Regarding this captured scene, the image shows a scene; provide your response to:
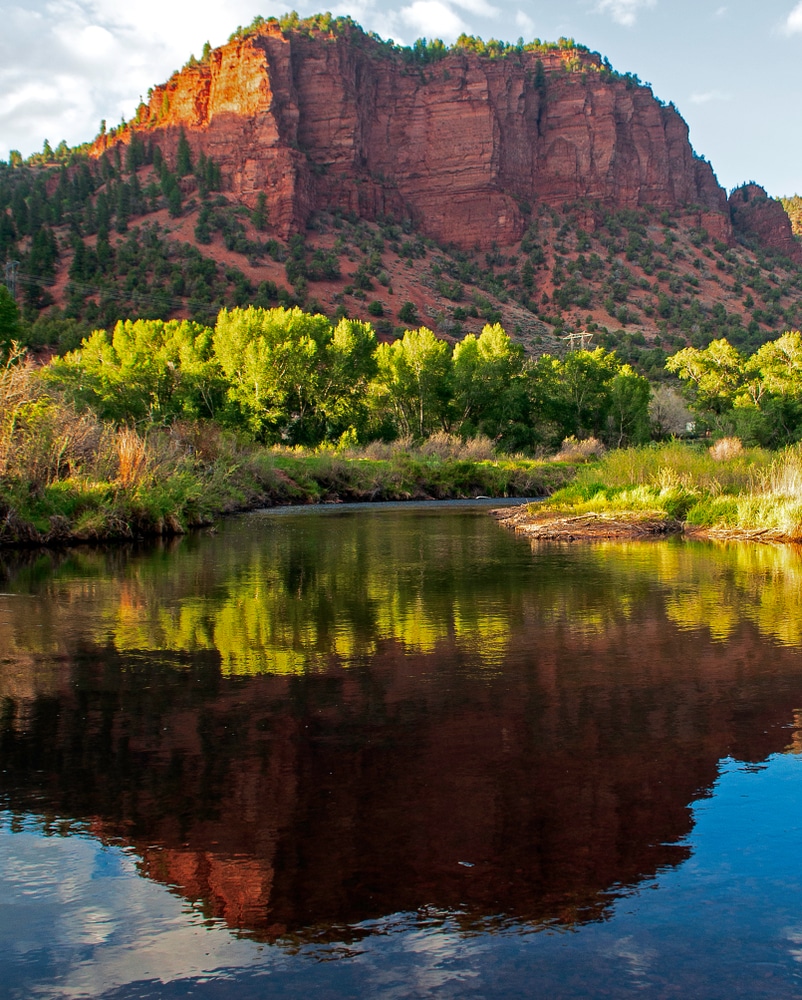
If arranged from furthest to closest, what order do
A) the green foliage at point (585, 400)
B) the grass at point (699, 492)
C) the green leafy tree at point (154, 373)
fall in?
the green foliage at point (585, 400)
the green leafy tree at point (154, 373)
the grass at point (699, 492)

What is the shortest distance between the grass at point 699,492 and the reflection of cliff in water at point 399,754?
11.1 metres

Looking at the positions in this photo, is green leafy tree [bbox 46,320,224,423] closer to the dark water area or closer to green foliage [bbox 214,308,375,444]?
green foliage [bbox 214,308,375,444]

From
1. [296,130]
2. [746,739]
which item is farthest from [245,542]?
[296,130]

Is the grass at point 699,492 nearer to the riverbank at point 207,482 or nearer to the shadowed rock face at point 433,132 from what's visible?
the riverbank at point 207,482

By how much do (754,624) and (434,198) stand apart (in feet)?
421

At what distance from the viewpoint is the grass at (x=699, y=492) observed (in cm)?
2053

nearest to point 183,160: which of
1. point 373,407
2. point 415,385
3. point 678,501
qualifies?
point 373,407

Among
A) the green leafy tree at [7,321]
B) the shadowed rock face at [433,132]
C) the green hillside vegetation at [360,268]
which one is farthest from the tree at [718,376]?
the shadowed rock face at [433,132]

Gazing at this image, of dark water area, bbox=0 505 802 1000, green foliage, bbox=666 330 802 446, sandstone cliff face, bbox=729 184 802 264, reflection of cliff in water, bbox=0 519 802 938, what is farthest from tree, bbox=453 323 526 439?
sandstone cliff face, bbox=729 184 802 264

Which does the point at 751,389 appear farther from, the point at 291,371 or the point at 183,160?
the point at 183,160

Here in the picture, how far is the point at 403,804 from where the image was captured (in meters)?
4.94

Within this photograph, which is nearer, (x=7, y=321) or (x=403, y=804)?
(x=403, y=804)

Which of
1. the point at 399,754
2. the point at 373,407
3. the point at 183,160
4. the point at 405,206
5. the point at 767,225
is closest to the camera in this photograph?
the point at 399,754

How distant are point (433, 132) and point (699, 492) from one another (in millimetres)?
125582
